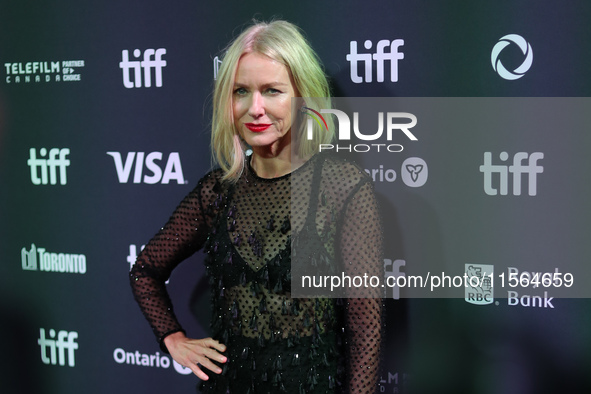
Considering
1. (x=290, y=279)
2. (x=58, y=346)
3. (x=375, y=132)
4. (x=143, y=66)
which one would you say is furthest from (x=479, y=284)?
(x=58, y=346)

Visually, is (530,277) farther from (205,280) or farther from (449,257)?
(205,280)

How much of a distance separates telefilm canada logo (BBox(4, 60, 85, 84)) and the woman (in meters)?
0.96

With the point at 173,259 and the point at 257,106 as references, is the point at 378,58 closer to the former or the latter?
the point at 257,106

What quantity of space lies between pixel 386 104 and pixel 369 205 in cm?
52

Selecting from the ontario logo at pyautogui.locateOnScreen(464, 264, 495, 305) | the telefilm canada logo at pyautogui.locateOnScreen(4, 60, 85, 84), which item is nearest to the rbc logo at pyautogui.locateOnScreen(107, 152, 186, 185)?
the telefilm canada logo at pyautogui.locateOnScreen(4, 60, 85, 84)

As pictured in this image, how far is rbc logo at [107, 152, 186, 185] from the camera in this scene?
8.05ft

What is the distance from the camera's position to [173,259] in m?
2.05

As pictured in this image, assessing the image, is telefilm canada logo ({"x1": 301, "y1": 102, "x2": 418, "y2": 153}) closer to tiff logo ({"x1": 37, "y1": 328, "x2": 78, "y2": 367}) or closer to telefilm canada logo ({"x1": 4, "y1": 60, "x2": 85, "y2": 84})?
telefilm canada logo ({"x1": 4, "y1": 60, "x2": 85, "y2": 84})

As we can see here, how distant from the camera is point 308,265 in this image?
5.74 feet

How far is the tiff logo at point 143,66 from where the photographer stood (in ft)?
7.98

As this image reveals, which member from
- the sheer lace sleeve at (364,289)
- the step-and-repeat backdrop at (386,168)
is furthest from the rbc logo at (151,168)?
the sheer lace sleeve at (364,289)

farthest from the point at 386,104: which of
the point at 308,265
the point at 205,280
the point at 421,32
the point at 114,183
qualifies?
the point at 114,183

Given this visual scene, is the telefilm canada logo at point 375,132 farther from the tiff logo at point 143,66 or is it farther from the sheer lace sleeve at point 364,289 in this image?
the tiff logo at point 143,66

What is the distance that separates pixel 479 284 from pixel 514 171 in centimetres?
39
